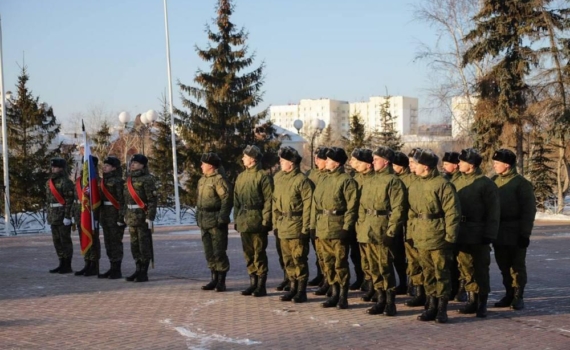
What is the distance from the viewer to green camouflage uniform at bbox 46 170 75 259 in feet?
44.0

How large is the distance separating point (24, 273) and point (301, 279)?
6317 mm

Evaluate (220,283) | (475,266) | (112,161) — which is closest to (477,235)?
(475,266)

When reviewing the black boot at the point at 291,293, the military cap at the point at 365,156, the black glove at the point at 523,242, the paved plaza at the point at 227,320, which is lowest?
the paved plaza at the point at 227,320

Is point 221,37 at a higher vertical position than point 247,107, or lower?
higher

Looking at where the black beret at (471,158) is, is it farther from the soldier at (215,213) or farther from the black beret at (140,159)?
the black beret at (140,159)

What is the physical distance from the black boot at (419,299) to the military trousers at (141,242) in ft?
15.1

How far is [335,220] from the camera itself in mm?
9250

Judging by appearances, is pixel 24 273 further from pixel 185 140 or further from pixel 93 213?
pixel 185 140

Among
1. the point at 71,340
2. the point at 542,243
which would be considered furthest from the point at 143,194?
the point at 542,243

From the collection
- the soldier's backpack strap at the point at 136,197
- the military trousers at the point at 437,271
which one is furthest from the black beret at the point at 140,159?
the military trousers at the point at 437,271

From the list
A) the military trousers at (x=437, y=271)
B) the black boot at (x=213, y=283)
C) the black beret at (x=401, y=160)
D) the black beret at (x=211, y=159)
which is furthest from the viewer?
the black boot at (x=213, y=283)

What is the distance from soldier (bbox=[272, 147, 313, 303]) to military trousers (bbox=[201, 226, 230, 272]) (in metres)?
1.08

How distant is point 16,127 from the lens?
1168 inches

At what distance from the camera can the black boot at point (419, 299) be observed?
949 cm
